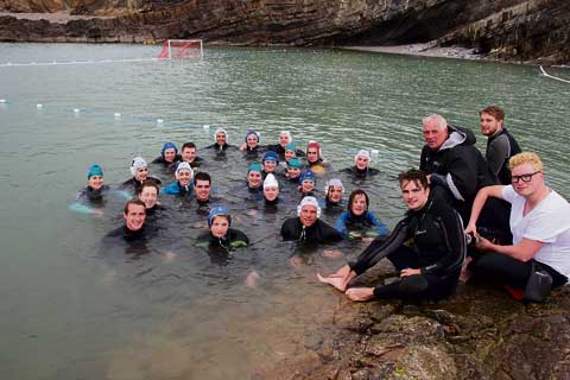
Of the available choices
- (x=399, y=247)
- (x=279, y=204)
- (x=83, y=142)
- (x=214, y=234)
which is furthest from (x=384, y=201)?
(x=83, y=142)

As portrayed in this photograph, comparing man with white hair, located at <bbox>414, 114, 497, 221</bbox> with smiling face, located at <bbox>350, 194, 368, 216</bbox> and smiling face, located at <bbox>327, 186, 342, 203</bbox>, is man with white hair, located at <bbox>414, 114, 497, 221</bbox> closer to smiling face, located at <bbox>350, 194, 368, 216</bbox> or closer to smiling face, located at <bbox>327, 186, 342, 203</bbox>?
smiling face, located at <bbox>350, 194, 368, 216</bbox>

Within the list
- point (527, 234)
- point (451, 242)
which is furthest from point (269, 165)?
point (527, 234)

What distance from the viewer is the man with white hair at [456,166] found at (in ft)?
23.2

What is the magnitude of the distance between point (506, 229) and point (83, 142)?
14.4 m

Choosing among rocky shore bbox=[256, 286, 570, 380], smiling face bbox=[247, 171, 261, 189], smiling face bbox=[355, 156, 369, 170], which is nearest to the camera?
rocky shore bbox=[256, 286, 570, 380]

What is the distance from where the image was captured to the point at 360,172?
14047 millimetres

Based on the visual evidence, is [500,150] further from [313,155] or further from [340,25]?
[340,25]

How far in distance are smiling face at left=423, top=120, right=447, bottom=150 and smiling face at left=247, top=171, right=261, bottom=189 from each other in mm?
5662

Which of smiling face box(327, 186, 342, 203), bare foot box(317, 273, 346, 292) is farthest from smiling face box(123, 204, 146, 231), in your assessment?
smiling face box(327, 186, 342, 203)

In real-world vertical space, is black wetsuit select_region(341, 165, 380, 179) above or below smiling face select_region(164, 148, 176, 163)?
below

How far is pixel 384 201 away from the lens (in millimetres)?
12656

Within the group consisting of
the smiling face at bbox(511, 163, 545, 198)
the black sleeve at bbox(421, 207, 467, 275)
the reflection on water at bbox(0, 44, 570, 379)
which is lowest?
the reflection on water at bbox(0, 44, 570, 379)

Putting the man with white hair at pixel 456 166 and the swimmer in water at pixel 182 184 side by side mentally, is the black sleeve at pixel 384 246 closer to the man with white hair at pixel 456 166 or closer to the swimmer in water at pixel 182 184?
the man with white hair at pixel 456 166

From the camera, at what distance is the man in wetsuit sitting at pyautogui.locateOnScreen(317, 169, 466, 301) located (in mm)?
6172
